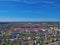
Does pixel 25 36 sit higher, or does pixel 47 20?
pixel 47 20

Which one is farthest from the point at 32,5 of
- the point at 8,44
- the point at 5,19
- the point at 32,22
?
the point at 8,44

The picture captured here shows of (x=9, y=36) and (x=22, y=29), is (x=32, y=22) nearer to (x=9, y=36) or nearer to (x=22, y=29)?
(x=22, y=29)

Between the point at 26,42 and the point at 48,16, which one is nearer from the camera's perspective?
the point at 26,42

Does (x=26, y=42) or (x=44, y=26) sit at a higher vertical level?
(x=44, y=26)

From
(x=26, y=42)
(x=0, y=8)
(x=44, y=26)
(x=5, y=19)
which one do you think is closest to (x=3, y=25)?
(x=5, y=19)

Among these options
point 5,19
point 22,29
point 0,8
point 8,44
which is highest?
point 0,8

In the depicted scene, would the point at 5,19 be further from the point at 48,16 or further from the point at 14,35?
the point at 48,16
